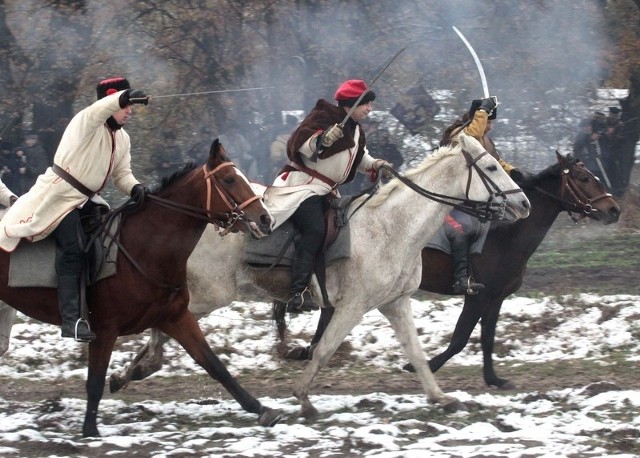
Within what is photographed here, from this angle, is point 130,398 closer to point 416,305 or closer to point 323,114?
point 323,114

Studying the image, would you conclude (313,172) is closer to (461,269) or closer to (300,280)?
(300,280)

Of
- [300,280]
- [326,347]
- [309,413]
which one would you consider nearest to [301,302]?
[300,280]

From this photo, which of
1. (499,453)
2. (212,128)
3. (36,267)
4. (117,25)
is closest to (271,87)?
(212,128)

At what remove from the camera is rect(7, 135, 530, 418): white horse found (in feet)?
32.6

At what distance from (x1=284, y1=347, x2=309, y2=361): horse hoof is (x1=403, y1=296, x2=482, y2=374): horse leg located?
4.23ft

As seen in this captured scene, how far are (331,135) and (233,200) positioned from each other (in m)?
1.23

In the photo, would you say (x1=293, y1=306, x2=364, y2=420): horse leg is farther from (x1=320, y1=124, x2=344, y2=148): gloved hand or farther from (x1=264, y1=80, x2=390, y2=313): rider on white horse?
(x1=320, y1=124, x2=344, y2=148): gloved hand

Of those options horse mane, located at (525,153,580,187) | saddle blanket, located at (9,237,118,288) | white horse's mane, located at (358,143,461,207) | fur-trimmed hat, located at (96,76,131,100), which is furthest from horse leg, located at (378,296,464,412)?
fur-trimmed hat, located at (96,76,131,100)

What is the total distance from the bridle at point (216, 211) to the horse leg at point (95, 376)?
1046 millimetres

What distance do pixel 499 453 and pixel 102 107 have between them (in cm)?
349

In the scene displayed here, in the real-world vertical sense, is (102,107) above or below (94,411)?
above

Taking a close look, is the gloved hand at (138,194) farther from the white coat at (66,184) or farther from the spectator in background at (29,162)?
the spectator in background at (29,162)

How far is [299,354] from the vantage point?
12.0m

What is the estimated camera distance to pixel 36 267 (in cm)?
912
